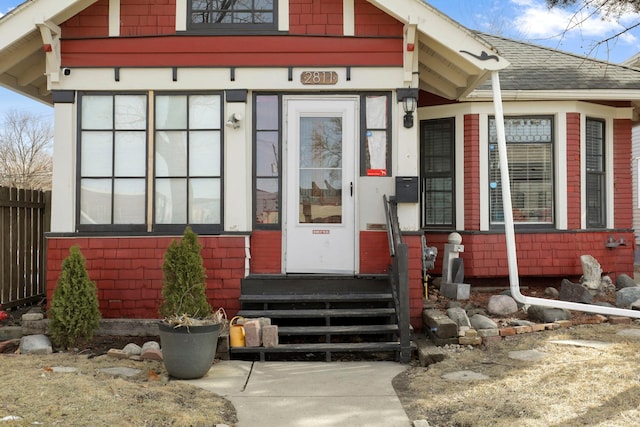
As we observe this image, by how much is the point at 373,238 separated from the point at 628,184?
468 centimetres

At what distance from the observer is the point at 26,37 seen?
620 centimetres

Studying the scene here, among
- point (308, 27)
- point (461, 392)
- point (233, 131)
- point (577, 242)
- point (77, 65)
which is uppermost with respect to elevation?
point (308, 27)

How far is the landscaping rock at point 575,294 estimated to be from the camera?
6973 millimetres

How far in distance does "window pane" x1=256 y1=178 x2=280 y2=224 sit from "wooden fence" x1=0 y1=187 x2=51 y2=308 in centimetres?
338

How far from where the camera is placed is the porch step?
557 centimetres

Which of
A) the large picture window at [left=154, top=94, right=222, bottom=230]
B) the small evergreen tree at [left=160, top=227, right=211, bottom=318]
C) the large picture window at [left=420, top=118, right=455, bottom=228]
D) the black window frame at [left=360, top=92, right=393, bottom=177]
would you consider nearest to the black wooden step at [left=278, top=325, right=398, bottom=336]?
the small evergreen tree at [left=160, top=227, right=211, bottom=318]

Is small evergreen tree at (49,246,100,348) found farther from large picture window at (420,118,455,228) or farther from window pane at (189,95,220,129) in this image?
large picture window at (420,118,455,228)

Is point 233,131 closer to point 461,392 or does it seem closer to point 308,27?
point 308,27

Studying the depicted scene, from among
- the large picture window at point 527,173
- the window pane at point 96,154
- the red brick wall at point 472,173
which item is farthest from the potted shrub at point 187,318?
the large picture window at point 527,173

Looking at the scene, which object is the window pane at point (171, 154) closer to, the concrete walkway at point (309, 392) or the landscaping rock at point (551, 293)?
the concrete walkway at point (309, 392)

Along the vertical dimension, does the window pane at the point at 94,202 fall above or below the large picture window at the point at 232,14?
below

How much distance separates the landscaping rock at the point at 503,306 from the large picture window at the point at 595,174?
2.56 meters

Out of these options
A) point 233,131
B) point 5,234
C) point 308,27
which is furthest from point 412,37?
point 5,234

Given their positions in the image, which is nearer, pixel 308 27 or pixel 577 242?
pixel 308 27
